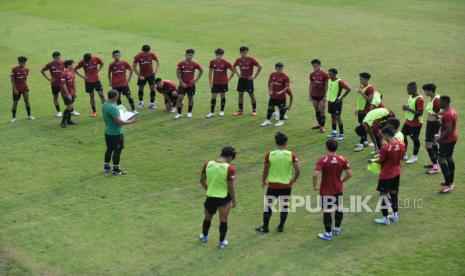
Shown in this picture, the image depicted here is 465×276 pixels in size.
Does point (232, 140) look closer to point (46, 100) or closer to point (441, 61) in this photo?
point (46, 100)

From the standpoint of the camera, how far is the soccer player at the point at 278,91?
1895 cm

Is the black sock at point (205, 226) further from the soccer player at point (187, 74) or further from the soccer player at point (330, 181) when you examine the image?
the soccer player at point (187, 74)

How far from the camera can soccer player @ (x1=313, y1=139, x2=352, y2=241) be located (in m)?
11.8

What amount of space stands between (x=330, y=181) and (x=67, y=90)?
431 inches

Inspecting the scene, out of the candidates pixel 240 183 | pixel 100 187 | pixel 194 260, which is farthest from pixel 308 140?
pixel 194 260

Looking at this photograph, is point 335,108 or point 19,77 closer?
point 335,108

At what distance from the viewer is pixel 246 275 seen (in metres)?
11.1

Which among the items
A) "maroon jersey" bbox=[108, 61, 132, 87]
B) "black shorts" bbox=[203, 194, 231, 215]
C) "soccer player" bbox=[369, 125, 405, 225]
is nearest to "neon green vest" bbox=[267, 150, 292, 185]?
"black shorts" bbox=[203, 194, 231, 215]

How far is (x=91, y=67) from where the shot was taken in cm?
2081

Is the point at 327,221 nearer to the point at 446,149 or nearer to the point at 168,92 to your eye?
the point at 446,149

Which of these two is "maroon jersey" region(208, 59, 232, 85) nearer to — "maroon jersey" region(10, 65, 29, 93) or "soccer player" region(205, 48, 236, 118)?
"soccer player" region(205, 48, 236, 118)

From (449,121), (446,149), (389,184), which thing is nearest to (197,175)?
(389,184)

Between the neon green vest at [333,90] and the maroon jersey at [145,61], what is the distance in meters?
6.41

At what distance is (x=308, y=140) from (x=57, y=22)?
2439cm
